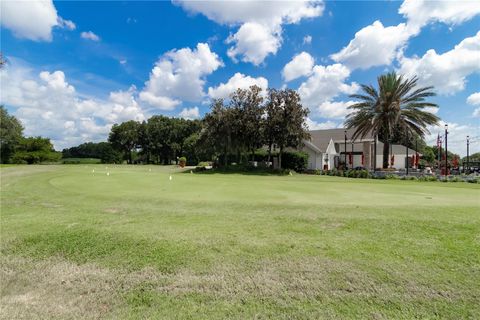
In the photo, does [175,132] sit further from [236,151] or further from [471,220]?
[471,220]

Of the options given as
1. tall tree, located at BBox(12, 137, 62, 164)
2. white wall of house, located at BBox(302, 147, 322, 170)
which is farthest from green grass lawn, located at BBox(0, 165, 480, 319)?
tall tree, located at BBox(12, 137, 62, 164)

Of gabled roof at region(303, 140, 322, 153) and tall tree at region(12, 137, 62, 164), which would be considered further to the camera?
tall tree at region(12, 137, 62, 164)

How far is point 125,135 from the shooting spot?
241 ft

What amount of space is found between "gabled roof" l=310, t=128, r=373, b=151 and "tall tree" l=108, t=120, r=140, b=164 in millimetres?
46482

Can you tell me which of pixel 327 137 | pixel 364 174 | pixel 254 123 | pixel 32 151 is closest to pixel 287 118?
pixel 254 123

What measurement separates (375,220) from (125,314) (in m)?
5.57

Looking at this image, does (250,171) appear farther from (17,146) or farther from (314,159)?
(17,146)

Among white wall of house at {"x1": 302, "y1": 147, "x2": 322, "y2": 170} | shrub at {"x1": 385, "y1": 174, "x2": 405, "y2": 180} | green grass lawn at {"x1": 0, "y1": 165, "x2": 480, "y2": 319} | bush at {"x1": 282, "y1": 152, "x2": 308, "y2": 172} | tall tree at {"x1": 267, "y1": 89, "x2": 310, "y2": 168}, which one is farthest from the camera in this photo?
white wall of house at {"x1": 302, "y1": 147, "x2": 322, "y2": 170}

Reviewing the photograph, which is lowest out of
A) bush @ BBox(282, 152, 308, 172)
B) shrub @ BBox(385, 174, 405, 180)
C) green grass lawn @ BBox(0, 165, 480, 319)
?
green grass lawn @ BBox(0, 165, 480, 319)

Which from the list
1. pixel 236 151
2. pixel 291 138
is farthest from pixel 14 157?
pixel 291 138

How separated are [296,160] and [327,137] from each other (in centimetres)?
1033

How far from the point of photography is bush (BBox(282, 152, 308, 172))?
40781 mm

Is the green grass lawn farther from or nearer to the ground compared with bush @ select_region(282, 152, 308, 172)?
nearer to the ground

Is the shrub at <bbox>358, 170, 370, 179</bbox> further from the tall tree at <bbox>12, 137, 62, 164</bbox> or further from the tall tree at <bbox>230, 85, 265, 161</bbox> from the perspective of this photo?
the tall tree at <bbox>12, 137, 62, 164</bbox>
